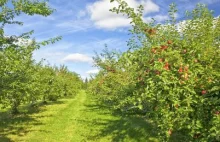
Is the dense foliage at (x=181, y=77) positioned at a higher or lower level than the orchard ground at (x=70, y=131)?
higher

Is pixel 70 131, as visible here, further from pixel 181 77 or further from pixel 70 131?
pixel 181 77

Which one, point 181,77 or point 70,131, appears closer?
point 181,77

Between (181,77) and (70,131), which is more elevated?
(181,77)

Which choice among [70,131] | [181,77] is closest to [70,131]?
[70,131]

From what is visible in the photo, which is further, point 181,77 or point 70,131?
point 70,131

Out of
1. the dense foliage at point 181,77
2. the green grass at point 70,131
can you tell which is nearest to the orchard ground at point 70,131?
the green grass at point 70,131

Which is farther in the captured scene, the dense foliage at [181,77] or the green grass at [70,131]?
the green grass at [70,131]

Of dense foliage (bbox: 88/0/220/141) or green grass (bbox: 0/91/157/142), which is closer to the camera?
dense foliage (bbox: 88/0/220/141)

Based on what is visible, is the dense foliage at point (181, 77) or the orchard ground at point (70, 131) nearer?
the dense foliage at point (181, 77)

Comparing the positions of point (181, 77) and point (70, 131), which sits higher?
point (181, 77)

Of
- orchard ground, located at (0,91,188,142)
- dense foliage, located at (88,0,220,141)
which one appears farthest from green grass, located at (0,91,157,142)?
dense foliage, located at (88,0,220,141)

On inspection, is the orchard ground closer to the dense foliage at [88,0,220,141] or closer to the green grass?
the green grass

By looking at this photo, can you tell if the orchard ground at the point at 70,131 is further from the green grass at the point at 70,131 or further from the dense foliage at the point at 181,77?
the dense foliage at the point at 181,77

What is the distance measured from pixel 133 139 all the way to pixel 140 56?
7.31 m
